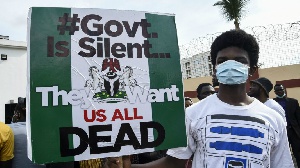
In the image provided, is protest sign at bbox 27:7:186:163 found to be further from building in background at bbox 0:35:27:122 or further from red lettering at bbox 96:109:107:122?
building in background at bbox 0:35:27:122

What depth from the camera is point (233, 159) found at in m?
1.68

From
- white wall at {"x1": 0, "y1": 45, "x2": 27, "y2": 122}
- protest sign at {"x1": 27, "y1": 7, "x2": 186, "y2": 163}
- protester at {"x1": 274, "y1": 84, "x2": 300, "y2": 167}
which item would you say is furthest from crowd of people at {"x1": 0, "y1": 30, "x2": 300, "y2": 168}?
white wall at {"x1": 0, "y1": 45, "x2": 27, "y2": 122}

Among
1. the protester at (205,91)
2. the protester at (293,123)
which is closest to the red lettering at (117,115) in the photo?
the protester at (205,91)

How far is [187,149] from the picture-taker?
1831 mm

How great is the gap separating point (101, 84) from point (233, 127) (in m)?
0.72

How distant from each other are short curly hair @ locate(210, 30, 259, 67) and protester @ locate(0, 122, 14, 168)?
196 cm

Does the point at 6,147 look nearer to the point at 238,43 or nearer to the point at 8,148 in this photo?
the point at 8,148

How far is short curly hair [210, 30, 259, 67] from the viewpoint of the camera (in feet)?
6.21

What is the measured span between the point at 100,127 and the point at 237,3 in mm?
18190

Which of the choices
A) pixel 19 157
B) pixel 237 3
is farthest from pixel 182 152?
pixel 237 3

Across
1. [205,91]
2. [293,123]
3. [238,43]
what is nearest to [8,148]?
[238,43]

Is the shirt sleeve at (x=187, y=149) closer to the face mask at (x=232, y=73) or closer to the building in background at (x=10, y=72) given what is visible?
the face mask at (x=232, y=73)

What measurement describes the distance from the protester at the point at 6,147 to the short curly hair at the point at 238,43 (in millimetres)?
1958

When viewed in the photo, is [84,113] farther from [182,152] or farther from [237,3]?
[237,3]
